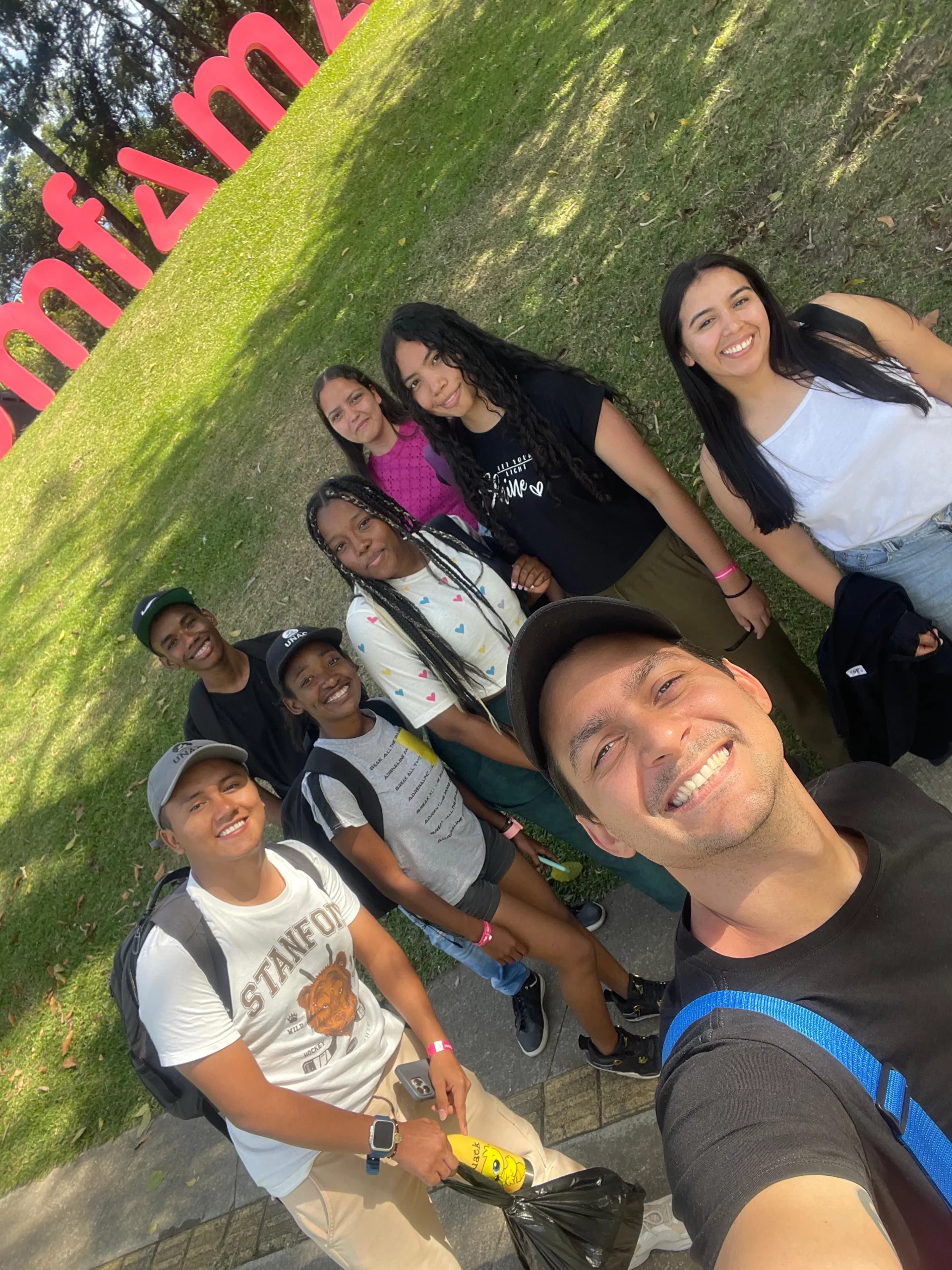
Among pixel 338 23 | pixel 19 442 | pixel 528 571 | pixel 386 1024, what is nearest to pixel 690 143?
pixel 528 571

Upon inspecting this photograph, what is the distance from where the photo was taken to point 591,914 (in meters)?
4.02

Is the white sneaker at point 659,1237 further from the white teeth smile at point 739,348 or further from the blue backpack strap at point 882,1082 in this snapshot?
the white teeth smile at point 739,348

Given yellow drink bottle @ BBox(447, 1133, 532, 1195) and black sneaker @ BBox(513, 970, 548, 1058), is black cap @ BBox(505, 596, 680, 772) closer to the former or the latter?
yellow drink bottle @ BBox(447, 1133, 532, 1195)

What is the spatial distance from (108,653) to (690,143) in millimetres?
7107

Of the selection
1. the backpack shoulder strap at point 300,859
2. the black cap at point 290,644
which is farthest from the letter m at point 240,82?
the backpack shoulder strap at point 300,859

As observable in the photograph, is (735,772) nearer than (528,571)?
Yes

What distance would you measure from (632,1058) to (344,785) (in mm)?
1597

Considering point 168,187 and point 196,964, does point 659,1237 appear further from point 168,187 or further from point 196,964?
point 168,187

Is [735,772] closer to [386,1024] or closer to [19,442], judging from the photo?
[386,1024]

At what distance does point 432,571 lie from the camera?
10.5 ft

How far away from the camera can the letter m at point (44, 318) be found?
13.6 meters

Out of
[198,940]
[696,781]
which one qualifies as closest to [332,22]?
[198,940]

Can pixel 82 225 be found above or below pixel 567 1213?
above

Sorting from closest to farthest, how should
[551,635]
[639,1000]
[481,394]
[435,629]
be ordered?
[551,635] < [435,629] < [481,394] < [639,1000]
